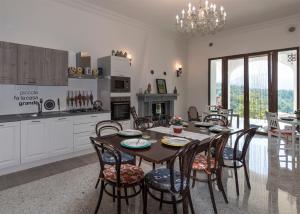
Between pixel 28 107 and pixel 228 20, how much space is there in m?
5.43

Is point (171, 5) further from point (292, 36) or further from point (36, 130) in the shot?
point (36, 130)

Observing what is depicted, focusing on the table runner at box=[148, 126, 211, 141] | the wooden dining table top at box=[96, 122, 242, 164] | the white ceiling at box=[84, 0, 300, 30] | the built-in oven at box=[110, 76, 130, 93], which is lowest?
the wooden dining table top at box=[96, 122, 242, 164]

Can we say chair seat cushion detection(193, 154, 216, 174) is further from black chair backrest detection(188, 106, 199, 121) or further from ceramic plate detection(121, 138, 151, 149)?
black chair backrest detection(188, 106, 199, 121)

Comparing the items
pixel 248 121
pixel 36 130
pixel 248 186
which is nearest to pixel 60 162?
pixel 36 130

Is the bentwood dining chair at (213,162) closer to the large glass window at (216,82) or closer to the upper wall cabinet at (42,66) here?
the upper wall cabinet at (42,66)

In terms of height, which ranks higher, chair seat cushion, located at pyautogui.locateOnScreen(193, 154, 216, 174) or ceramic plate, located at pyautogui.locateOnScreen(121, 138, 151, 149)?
ceramic plate, located at pyautogui.locateOnScreen(121, 138, 151, 149)

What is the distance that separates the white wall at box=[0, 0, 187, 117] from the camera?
3812 millimetres

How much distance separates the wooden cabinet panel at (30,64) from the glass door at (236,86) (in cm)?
543

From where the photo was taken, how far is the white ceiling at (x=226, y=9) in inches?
178

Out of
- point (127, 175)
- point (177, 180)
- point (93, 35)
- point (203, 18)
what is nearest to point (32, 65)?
point (93, 35)

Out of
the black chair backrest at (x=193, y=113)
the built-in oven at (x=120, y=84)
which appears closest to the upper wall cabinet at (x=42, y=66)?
the built-in oven at (x=120, y=84)

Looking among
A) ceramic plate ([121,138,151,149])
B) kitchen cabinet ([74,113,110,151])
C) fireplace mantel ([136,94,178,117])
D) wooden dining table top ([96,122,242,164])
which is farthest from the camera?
fireplace mantel ([136,94,178,117])

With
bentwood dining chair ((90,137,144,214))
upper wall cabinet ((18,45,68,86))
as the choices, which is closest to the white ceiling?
upper wall cabinet ((18,45,68,86))

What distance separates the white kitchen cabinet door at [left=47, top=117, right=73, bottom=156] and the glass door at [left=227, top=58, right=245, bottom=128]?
5.01 meters
